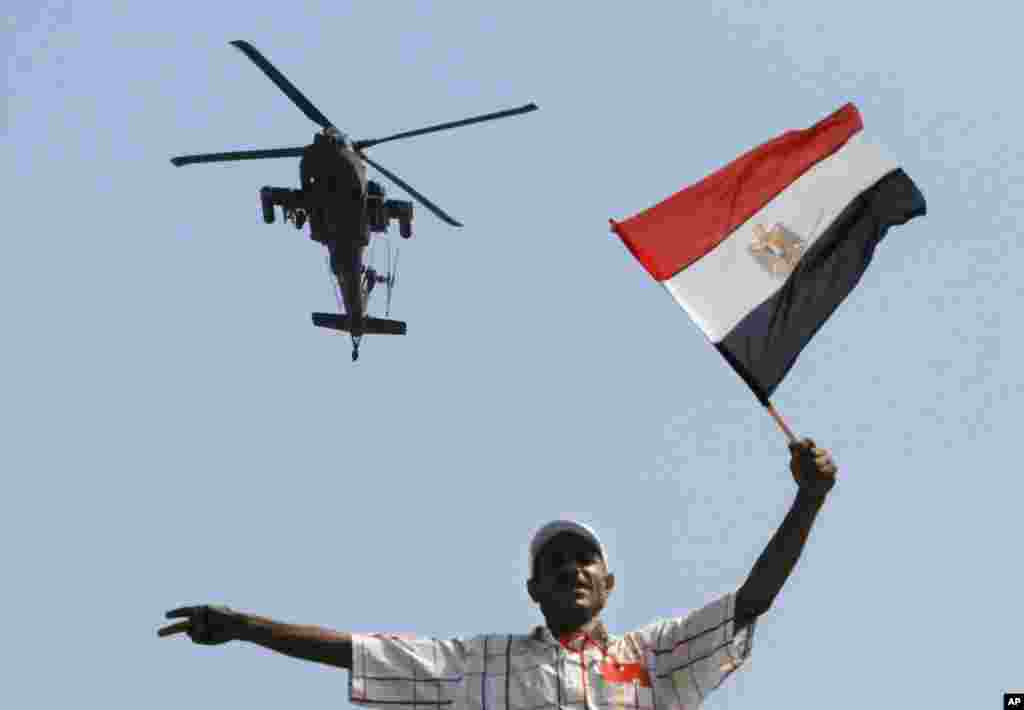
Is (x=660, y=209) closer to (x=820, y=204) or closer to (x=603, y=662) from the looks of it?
(x=820, y=204)

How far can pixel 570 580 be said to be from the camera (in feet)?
20.2

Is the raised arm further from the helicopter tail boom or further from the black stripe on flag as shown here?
the helicopter tail boom

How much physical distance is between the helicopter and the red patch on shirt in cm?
2622

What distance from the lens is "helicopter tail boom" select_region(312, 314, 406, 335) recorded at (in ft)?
124

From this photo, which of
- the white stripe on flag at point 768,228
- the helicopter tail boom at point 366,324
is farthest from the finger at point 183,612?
the helicopter tail boom at point 366,324

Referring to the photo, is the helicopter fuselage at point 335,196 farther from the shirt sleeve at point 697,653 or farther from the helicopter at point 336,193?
the shirt sleeve at point 697,653

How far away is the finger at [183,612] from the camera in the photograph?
580 centimetres

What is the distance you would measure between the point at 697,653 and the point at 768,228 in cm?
279

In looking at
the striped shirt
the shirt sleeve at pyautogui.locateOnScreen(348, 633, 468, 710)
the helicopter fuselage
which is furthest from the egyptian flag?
the helicopter fuselage

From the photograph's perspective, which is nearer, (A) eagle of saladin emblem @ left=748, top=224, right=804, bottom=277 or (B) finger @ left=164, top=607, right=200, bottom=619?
(B) finger @ left=164, top=607, right=200, bottom=619

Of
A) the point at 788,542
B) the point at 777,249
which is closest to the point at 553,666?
the point at 788,542

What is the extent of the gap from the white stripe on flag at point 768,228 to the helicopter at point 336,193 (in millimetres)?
23463

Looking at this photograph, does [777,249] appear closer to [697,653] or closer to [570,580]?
[570,580]

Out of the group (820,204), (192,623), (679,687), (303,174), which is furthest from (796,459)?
(303,174)
